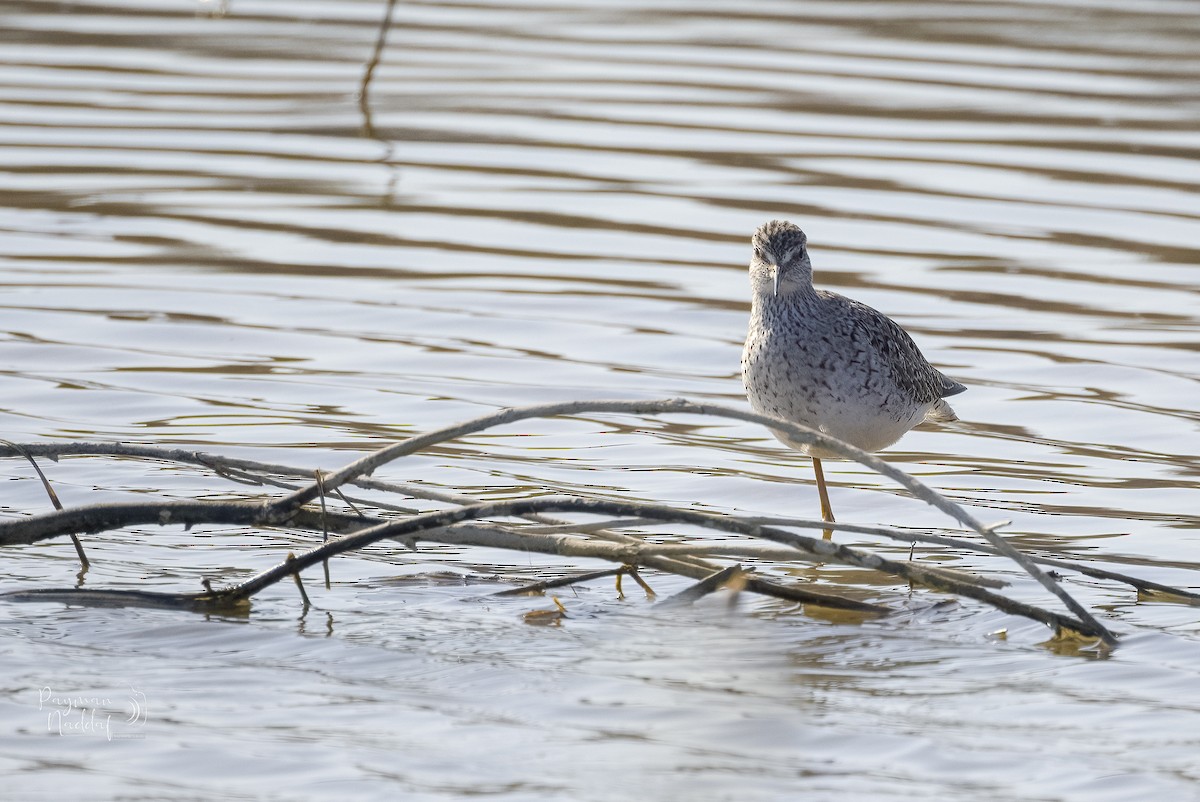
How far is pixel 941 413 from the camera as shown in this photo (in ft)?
29.9

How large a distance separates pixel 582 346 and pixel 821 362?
3.13m

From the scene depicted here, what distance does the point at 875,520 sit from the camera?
27.3 ft

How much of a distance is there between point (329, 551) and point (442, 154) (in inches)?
378

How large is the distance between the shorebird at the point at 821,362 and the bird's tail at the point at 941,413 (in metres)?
0.28

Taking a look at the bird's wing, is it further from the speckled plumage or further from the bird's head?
the bird's head

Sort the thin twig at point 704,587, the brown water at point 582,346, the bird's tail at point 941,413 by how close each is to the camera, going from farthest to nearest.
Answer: the bird's tail at point 941,413, the thin twig at point 704,587, the brown water at point 582,346

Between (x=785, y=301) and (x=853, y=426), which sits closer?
(x=853, y=426)

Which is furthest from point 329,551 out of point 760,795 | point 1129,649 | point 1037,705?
point 1129,649

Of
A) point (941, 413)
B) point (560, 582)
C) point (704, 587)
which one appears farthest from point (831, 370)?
point (560, 582)

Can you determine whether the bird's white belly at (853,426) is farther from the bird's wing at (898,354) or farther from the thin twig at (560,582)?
the thin twig at (560,582)

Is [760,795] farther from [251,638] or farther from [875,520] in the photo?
[875,520]

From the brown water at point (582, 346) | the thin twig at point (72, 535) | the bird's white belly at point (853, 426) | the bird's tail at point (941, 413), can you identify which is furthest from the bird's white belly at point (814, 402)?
the thin twig at point (72, 535)

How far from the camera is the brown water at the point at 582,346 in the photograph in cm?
568

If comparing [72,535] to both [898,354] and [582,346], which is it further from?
[582,346]
